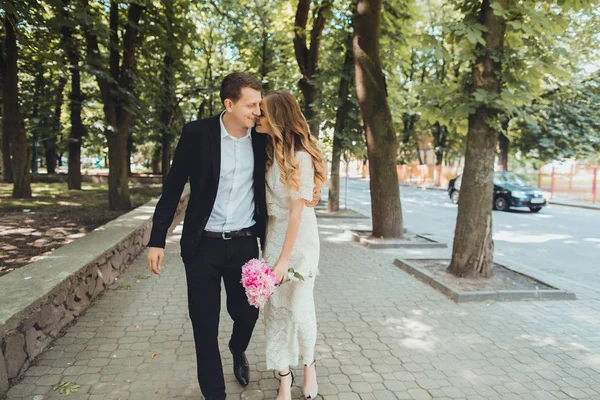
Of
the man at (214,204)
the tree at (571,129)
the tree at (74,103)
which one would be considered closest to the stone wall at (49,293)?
the man at (214,204)

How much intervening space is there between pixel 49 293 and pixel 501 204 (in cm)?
1736

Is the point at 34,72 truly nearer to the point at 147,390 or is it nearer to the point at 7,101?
the point at 7,101

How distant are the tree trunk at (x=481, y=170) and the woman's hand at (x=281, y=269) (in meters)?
4.12

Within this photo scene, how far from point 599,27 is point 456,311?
10.9m

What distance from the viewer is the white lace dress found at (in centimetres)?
291

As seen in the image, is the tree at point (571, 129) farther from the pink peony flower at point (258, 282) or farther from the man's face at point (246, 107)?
the pink peony flower at point (258, 282)

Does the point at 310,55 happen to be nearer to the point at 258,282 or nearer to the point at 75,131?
the point at 75,131

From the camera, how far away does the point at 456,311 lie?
198 inches

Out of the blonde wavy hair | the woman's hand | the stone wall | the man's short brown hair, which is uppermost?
the man's short brown hair

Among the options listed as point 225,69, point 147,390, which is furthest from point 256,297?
point 225,69

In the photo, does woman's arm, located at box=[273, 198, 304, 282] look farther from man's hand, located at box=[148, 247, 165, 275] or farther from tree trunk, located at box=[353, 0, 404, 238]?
tree trunk, located at box=[353, 0, 404, 238]

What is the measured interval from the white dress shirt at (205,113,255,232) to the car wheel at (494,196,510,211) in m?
16.9

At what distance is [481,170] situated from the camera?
6102mm

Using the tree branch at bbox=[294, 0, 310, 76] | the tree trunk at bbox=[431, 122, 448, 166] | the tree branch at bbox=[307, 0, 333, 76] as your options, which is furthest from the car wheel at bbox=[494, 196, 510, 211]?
the tree trunk at bbox=[431, 122, 448, 166]
